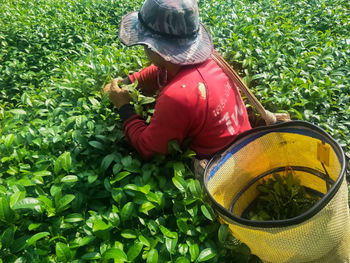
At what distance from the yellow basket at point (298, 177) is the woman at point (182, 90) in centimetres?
17

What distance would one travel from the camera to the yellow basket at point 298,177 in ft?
4.18

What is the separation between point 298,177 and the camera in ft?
6.59

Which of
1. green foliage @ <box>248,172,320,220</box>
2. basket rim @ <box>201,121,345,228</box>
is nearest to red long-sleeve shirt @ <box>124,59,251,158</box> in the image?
basket rim @ <box>201,121,345,228</box>

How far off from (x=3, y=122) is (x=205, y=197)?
1.43 metres

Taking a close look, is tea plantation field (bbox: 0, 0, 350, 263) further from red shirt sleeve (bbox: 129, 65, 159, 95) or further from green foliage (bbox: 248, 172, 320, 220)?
green foliage (bbox: 248, 172, 320, 220)

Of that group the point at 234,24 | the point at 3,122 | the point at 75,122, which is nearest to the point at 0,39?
the point at 3,122

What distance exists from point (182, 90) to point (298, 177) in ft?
3.34

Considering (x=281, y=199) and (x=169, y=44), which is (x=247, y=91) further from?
(x=281, y=199)

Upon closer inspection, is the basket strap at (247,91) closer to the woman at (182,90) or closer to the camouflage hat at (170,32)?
the woman at (182,90)

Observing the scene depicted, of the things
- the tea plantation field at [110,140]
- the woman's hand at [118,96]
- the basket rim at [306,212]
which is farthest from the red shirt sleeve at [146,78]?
the basket rim at [306,212]

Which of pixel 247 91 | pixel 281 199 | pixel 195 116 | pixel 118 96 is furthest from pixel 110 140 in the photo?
pixel 281 199

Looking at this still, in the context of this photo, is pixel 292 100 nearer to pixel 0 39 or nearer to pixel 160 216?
pixel 160 216

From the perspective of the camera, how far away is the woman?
5.29ft

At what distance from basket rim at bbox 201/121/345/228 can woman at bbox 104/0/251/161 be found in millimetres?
112
